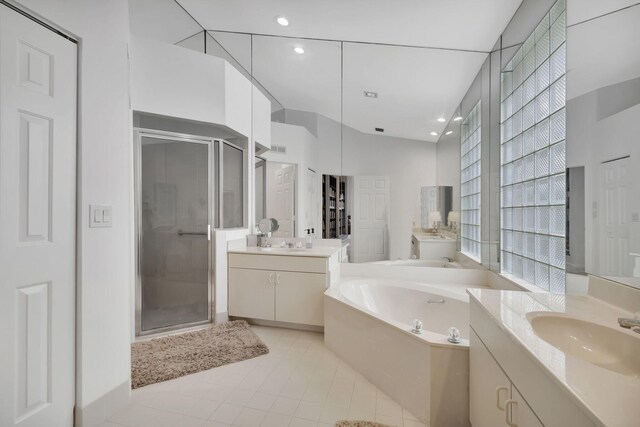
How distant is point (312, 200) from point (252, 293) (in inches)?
44.1

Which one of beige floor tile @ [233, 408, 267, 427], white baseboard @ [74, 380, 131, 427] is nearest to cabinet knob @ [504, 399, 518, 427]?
beige floor tile @ [233, 408, 267, 427]

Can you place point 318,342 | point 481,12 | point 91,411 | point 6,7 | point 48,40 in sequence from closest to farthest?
point 6,7 → point 48,40 → point 91,411 → point 481,12 → point 318,342

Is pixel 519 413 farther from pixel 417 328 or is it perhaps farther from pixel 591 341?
pixel 417 328

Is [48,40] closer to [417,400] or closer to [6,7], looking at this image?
[6,7]

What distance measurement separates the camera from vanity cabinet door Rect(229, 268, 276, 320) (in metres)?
2.69

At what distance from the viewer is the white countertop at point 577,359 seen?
0.53 metres

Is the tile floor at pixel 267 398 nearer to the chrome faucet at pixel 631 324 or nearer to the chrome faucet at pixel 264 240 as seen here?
the chrome faucet at pixel 631 324

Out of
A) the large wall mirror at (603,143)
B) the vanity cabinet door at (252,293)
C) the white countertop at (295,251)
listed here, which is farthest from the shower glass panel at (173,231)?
the large wall mirror at (603,143)

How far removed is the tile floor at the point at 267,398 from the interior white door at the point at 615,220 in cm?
117

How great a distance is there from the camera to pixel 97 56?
4.77 feet

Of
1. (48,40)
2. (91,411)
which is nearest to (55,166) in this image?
(48,40)

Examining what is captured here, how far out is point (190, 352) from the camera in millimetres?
2176

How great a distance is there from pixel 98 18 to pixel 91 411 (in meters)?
1.99

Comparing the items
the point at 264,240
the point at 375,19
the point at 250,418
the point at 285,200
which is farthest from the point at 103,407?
the point at 375,19
